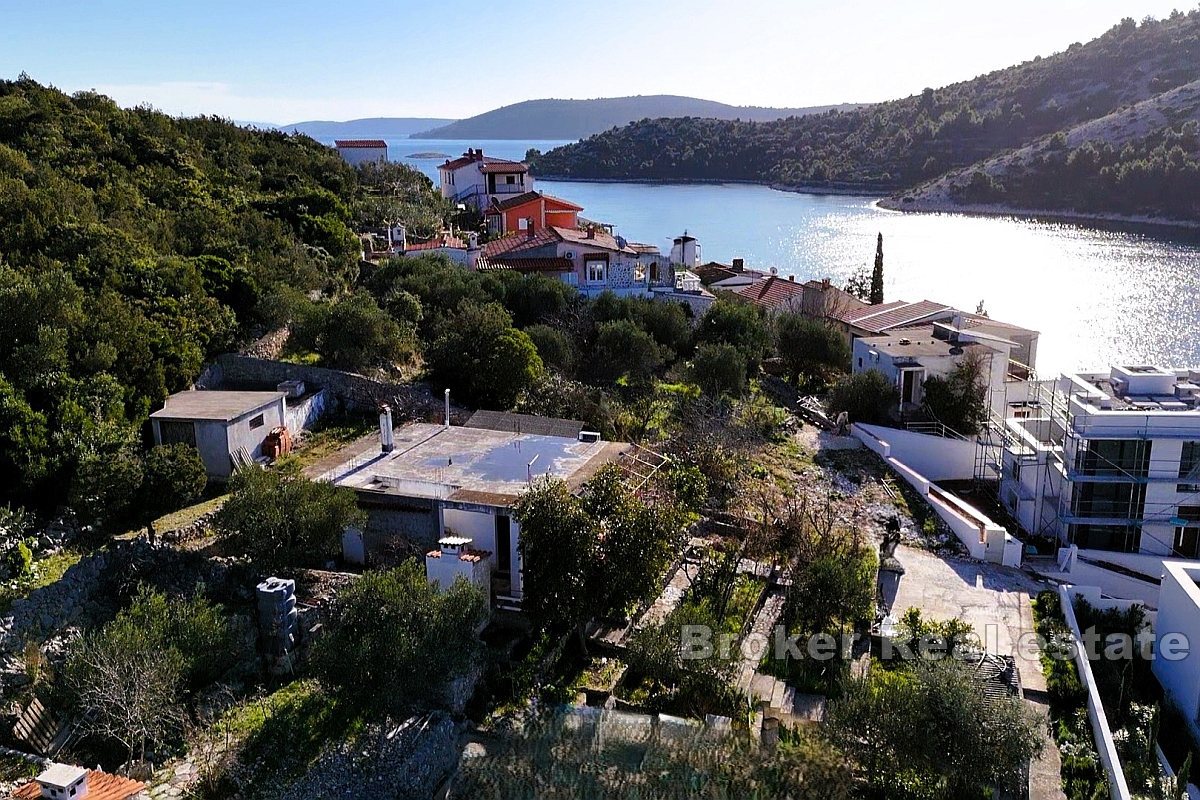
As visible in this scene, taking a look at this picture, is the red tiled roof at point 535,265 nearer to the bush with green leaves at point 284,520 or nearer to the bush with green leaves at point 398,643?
the bush with green leaves at point 284,520

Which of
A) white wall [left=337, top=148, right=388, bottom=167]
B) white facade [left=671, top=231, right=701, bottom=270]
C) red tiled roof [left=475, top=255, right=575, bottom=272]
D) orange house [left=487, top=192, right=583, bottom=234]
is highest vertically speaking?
white wall [left=337, top=148, right=388, bottom=167]

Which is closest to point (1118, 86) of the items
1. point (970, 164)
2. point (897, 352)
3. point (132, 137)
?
point (970, 164)

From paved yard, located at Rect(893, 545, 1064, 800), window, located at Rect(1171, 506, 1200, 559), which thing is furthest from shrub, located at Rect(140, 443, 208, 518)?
window, located at Rect(1171, 506, 1200, 559)

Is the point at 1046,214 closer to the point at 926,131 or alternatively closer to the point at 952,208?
the point at 952,208

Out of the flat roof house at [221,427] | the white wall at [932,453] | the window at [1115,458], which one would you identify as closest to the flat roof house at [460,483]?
the flat roof house at [221,427]

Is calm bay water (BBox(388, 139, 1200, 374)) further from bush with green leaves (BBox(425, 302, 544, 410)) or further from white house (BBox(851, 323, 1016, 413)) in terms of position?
bush with green leaves (BBox(425, 302, 544, 410))
